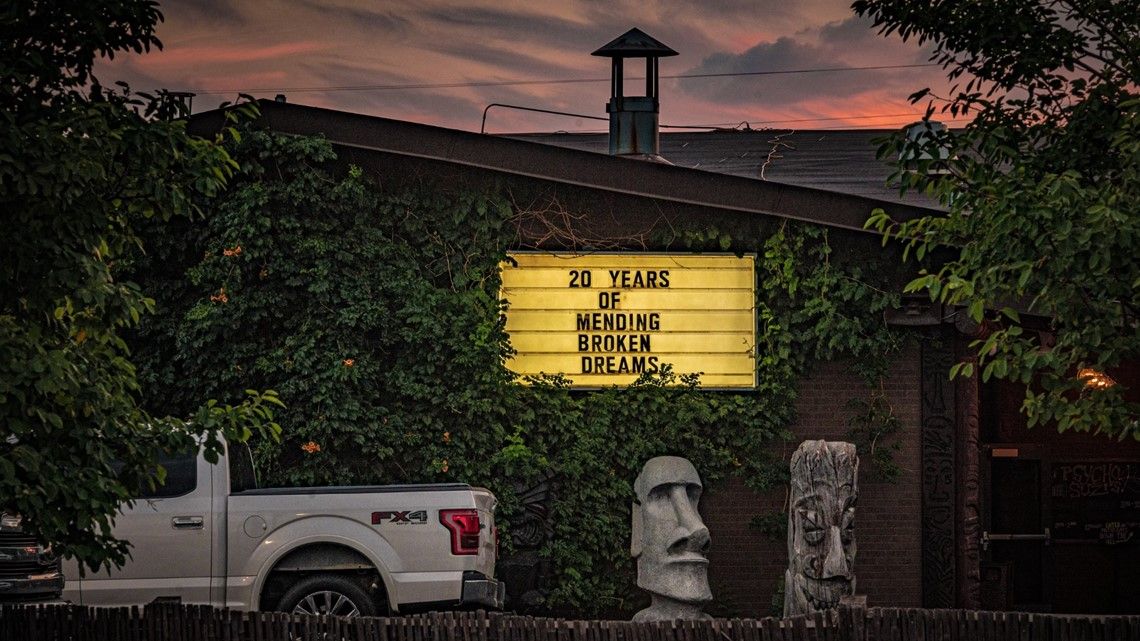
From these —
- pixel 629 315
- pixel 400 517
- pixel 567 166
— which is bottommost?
pixel 400 517

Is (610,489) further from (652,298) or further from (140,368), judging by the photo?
(140,368)

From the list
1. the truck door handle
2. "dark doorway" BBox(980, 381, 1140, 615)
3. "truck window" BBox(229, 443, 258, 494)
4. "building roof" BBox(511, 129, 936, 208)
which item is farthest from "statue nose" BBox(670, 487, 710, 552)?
"building roof" BBox(511, 129, 936, 208)

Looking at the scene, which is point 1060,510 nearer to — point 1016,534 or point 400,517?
point 1016,534

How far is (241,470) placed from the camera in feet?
42.8

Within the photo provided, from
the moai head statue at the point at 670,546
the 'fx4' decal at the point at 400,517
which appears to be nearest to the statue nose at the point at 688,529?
the moai head statue at the point at 670,546

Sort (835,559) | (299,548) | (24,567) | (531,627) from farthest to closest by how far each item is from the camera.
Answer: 1. (24,567)
2. (835,559)
3. (299,548)
4. (531,627)

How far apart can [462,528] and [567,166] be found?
4.55 m

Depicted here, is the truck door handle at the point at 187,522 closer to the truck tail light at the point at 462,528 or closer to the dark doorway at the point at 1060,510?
the truck tail light at the point at 462,528

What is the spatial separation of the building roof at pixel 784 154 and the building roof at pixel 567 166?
3.52 metres

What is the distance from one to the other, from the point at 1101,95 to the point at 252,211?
28.2ft

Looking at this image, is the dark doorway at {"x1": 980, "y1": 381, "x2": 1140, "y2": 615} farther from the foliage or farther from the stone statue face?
the stone statue face

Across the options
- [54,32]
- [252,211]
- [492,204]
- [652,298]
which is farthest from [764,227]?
[54,32]

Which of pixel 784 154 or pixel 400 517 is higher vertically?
pixel 784 154

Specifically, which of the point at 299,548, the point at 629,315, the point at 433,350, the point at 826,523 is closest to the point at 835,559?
the point at 826,523
